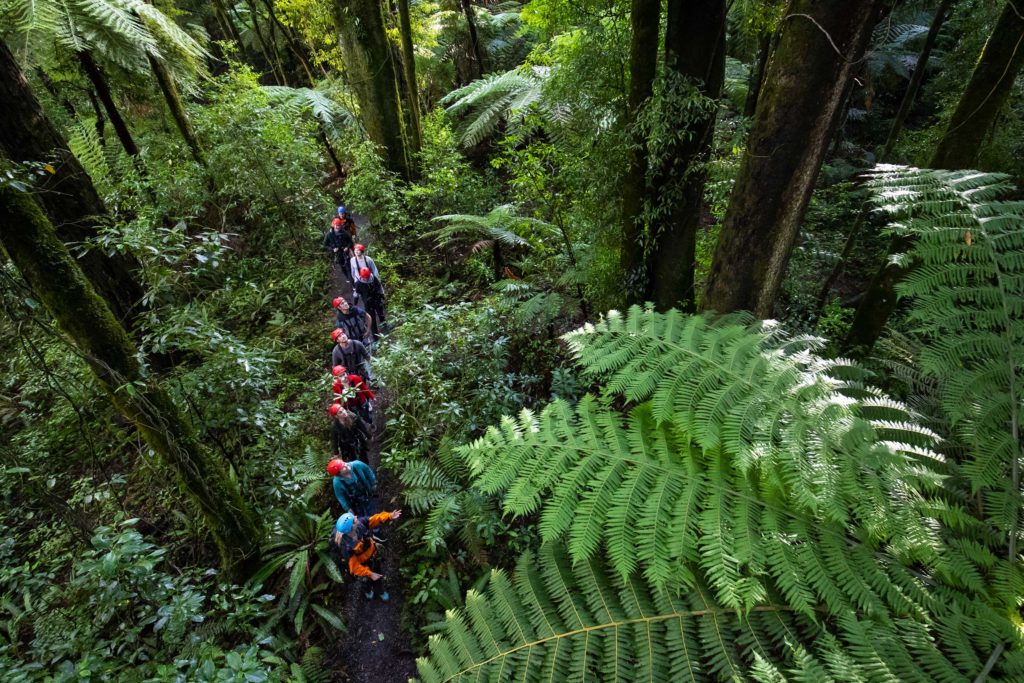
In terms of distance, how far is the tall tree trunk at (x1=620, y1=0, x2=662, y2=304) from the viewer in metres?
3.20

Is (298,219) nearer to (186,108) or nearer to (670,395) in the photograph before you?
(186,108)

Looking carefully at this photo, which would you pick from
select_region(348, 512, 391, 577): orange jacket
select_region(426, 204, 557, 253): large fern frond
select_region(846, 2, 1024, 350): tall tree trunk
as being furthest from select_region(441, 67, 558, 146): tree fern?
select_region(348, 512, 391, 577): orange jacket

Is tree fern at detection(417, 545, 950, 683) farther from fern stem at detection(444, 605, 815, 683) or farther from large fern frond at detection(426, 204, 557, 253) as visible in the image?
large fern frond at detection(426, 204, 557, 253)

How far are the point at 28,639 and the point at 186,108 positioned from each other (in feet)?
31.9

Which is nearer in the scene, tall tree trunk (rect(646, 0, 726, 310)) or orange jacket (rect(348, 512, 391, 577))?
tall tree trunk (rect(646, 0, 726, 310))

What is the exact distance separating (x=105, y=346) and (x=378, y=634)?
315 cm

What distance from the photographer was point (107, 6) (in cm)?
507

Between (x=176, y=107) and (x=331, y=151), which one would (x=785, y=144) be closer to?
(x=176, y=107)

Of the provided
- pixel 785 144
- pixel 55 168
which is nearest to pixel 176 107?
pixel 55 168

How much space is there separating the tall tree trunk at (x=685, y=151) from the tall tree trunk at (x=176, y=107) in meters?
8.17

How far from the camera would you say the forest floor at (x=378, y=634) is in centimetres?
369

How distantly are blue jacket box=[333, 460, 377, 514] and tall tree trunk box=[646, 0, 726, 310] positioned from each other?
3.22m

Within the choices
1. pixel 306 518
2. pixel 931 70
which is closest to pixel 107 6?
pixel 306 518

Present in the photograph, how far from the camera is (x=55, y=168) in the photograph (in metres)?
4.65
